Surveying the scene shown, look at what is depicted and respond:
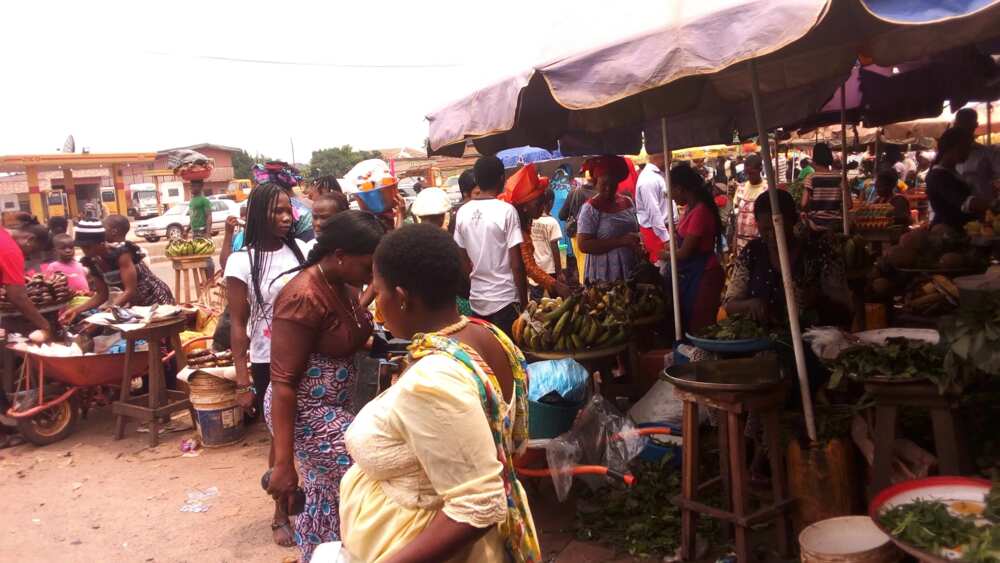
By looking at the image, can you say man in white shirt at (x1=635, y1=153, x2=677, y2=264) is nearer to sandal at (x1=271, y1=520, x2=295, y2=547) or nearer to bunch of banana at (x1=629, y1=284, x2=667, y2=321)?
bunch of banana at (x1=629, y1=284, x2=667, y2=321)

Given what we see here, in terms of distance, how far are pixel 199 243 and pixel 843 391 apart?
9873 mm

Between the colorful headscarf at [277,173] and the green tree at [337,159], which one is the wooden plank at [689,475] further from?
the green tree at [337,159]

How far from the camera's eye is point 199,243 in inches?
450

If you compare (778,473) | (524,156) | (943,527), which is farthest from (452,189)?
(943,527)

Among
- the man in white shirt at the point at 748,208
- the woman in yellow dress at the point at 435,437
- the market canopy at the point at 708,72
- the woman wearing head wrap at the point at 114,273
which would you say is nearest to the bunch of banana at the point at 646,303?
the market canopy at the point at 708,72

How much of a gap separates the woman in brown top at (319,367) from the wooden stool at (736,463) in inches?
65.4

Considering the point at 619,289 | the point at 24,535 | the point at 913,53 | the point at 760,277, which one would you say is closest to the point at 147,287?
the point at 24,535

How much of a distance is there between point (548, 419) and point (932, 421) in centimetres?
202

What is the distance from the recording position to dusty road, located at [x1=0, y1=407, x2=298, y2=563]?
482 centimetres

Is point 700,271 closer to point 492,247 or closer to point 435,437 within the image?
point 492,247

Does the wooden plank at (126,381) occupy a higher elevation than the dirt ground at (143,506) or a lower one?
higher

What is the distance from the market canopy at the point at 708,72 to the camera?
277cm

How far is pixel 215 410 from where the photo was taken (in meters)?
6.42

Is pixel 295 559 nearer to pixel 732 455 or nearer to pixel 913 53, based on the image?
pixel 732 455
